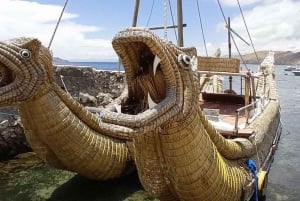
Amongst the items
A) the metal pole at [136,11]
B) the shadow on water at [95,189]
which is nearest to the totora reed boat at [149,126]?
the shadow on water at [95,189]

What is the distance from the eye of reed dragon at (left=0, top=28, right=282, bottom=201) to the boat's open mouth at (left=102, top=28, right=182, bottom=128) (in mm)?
11

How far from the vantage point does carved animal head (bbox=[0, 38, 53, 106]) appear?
600 cm

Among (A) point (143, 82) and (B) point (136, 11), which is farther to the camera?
(B) point (136, 11)

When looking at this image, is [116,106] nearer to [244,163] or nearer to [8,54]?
[8,54]

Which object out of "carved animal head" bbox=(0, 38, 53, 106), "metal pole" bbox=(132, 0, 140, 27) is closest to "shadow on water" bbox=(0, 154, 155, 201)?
"carved animal head" bbox=(0, 38, 53, 106)

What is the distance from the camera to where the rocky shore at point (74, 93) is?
13.0 metres

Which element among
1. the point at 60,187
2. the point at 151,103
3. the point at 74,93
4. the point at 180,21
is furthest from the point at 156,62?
the point at 74,93

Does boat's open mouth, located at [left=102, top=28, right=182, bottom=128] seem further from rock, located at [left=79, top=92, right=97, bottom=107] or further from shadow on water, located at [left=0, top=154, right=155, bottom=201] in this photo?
rock, located at [left=79, top=92, right=97, bottom=107]

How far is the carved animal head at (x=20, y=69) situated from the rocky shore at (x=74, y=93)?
22.4 ft

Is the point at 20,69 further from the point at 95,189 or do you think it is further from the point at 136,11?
the point at 136,11

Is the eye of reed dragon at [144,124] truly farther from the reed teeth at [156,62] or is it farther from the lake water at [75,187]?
the lake water at [75,187]

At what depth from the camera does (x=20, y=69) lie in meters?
6.07

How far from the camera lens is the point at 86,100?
15125 mm

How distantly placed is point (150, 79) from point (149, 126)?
640mm
